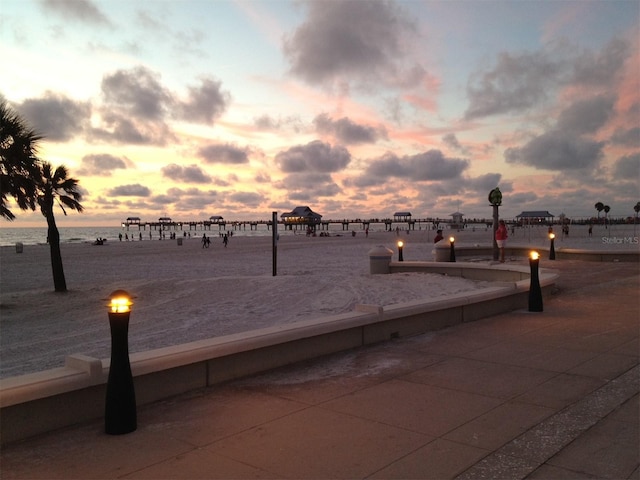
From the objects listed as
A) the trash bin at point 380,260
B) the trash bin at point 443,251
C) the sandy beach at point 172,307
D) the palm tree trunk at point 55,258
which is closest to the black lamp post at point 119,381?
the sandy beach at point 172,307

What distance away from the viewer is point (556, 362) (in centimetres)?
631

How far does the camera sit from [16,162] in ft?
59.9

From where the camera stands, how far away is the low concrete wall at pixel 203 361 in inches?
165

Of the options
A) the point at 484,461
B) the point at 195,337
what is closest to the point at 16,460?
the point at 484,461

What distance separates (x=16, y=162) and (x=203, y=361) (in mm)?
16375

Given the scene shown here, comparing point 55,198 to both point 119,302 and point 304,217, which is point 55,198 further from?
point 304,217

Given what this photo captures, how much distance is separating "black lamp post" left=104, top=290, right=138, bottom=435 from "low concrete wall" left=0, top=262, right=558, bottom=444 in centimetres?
36

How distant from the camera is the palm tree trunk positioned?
69.4ft

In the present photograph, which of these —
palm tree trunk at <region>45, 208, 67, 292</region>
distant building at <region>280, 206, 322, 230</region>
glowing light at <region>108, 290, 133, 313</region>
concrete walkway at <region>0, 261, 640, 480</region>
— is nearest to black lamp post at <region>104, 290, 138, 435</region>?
glowing light at <region>108, 290, 133, 313</region>

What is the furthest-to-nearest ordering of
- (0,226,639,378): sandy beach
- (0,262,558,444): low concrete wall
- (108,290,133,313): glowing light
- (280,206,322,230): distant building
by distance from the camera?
1. (280,206,322,230): distant building
2. (0,226,639,378): sandy beach
3. (108,290,133,313): glowing light
4. (0,262,558,444): low concrete wall

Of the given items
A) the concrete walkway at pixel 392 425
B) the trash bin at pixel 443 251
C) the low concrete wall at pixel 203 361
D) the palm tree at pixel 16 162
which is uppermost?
the palm tree at pixel 16 162

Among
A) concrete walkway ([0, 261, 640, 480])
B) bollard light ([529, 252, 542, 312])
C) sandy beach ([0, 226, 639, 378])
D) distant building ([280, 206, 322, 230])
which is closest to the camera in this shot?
concrete walkway ([0, 261, 640, 480])

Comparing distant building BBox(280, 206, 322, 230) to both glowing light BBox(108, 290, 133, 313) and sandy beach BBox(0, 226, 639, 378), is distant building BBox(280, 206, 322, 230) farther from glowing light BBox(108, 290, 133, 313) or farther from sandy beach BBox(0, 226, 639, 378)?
glowing light BBox(108, 290, 133, 313)

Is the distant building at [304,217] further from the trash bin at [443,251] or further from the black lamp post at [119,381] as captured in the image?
the black lamp post at [119,381]
